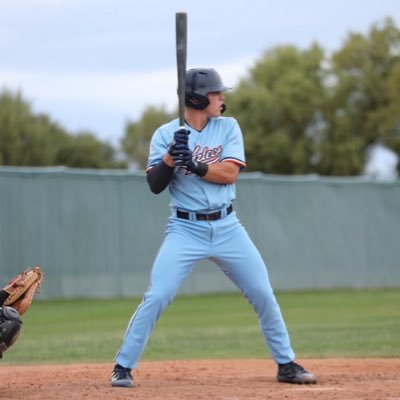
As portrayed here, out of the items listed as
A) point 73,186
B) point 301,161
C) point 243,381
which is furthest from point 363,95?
point 243,381

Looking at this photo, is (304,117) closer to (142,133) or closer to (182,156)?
(142,133)

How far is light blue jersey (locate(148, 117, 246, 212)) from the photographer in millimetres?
6762

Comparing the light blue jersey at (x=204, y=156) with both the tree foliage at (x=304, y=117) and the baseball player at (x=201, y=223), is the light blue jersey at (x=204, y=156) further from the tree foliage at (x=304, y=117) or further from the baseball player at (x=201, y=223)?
the tree foliage at (x=304, y=117)

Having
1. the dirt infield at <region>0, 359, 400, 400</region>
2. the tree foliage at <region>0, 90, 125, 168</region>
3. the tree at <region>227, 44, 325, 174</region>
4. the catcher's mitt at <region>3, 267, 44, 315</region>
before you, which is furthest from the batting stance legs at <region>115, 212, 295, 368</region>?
the tree at <region>227, 44, 325, 174</region>

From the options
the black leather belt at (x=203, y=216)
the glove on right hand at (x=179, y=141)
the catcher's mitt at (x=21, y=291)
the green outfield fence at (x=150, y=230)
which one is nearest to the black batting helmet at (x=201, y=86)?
the glove on right hand at (x=179, y=141)


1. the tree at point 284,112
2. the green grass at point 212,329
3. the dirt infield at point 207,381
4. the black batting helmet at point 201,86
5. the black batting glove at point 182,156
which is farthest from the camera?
the tree at point 284,112

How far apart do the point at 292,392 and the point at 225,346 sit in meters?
4.42

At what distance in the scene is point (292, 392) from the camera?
6.50 meters

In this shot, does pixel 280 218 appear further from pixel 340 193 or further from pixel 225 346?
pixel 225 346

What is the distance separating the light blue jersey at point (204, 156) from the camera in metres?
6.76

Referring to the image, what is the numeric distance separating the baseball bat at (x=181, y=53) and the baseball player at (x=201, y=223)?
0.18 m

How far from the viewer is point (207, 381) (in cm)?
725

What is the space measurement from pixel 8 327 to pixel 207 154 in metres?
1.68

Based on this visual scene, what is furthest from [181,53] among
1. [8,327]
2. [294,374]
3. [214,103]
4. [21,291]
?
[294,374]
